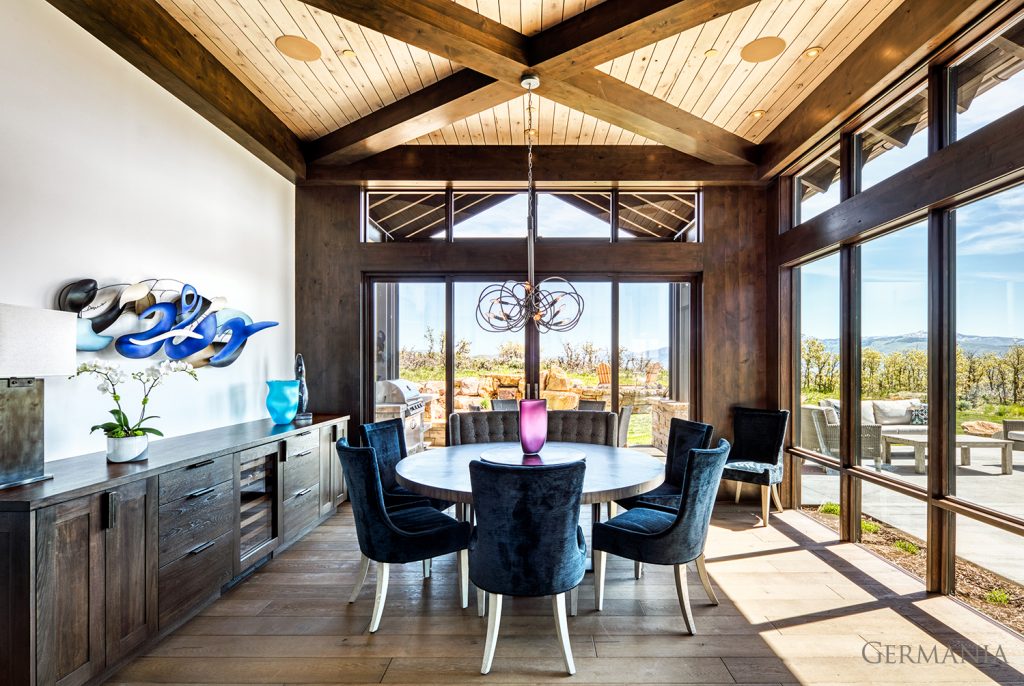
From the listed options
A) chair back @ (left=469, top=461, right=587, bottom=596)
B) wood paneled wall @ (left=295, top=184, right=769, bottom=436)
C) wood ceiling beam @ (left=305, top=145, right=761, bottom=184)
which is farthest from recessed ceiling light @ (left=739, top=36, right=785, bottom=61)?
chair back @ (left=469, top=461, right=587, bottom=596)

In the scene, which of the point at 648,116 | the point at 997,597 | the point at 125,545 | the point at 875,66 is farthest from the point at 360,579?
the point at 875,66

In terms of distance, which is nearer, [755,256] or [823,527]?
[823,527]

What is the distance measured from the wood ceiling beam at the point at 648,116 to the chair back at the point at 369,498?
2.65 m

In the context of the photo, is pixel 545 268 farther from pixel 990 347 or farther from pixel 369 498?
pixel 990 347

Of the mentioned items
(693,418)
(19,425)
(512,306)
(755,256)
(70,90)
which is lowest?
(693,418)

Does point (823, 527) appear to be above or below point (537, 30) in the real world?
below

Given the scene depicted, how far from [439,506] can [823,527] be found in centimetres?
313

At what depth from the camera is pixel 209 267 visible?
3.77m

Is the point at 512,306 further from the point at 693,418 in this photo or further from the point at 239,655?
the point at 693,418

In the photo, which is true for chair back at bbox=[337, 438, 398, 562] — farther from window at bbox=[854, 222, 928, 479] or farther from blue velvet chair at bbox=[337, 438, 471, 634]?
window at bbox=[854, 222, 928, 479]

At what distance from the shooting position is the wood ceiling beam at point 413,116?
368 centimetres

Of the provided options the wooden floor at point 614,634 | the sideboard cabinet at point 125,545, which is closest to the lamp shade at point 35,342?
the sideboard cabinet at point 125,545

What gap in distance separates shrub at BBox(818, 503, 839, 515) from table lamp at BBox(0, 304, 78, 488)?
506 cm

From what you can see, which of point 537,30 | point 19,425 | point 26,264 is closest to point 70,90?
point 26,264
